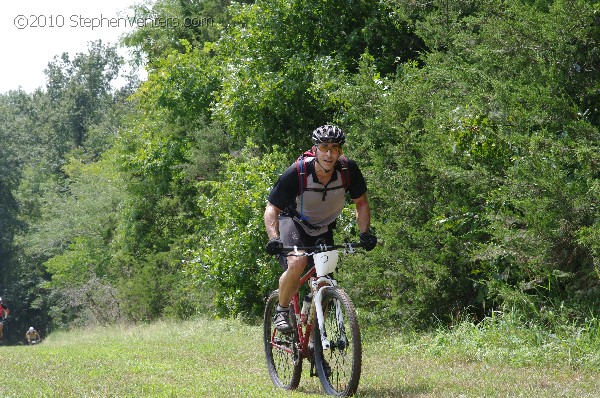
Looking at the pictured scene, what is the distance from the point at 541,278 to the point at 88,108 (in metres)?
81.1

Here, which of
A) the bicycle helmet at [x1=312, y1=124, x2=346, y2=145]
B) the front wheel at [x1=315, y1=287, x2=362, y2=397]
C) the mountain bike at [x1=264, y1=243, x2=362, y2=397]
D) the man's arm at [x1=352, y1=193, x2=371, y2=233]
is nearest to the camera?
the front wheel at [x1=315, y1=287, x2=362, y2=397]

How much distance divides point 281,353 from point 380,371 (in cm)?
116

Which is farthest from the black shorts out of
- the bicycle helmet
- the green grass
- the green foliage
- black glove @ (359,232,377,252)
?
the green foliage

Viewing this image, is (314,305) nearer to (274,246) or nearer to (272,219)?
(274,246)

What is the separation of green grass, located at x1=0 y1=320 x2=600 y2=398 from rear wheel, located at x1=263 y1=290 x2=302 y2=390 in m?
0.13

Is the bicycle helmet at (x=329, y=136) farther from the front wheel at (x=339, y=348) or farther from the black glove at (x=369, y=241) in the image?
the front wheel at (x=339, y=348)

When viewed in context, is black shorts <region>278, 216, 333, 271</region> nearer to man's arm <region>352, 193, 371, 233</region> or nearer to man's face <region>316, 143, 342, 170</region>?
man's arm <region>352, 193, 371, 233</region>

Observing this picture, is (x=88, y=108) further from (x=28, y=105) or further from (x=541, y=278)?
(x=541, y=278)

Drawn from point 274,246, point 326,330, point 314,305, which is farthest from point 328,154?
point 326,330

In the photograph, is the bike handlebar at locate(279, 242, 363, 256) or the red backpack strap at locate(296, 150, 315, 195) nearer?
the bike handlebar at locate(279, 242, 363, 256)

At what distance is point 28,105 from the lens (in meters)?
90.3

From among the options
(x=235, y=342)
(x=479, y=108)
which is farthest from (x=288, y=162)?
(x=479, y=108)

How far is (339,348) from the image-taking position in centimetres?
722

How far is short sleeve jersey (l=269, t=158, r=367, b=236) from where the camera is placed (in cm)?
762
